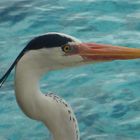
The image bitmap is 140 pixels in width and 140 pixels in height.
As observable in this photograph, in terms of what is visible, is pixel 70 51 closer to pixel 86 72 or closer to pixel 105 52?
pixel 105 52

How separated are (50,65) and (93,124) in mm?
1706

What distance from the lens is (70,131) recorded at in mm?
4016

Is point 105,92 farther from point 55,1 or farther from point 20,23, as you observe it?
point 55,1

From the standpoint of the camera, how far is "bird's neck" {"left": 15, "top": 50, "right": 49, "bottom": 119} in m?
3.85

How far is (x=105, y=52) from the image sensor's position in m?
4.08

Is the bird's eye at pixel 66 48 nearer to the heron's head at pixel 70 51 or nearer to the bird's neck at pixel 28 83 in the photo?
the heron's head at pixel 70 51

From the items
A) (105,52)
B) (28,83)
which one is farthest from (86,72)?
(28,83)

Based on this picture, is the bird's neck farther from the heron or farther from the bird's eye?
the bird's eye

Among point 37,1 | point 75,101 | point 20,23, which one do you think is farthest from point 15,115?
point 37,1

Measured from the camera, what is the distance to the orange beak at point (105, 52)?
4047 mm

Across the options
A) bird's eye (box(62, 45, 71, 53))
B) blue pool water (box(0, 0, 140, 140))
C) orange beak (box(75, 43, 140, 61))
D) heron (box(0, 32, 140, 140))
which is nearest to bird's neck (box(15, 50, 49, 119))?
heron (box(0, 32, 140, 140))

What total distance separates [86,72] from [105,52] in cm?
236

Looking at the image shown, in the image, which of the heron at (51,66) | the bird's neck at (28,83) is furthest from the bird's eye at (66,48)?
the bird's neck at (28,83)

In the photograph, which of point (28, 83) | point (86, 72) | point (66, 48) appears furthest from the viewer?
point (86, 72)
